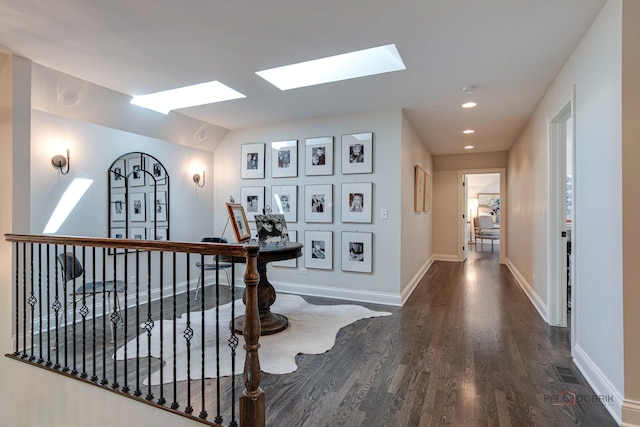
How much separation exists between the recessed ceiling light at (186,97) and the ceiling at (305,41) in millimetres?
301

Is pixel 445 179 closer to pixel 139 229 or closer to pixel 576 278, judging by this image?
pixel 576 278

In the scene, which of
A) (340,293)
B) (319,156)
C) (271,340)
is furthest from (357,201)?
(271,340)

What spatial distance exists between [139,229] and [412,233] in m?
3.77

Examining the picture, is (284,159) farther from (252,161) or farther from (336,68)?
(336,68)

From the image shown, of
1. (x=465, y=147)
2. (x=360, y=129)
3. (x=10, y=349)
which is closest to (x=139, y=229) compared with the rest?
(x=10, y=349)

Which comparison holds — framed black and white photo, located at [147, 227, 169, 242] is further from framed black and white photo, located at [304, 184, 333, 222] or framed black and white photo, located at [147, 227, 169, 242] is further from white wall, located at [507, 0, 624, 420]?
white wall, located at [507, 0, 624, 420]

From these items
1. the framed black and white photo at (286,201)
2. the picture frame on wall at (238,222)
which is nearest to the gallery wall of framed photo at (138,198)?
the framed black and white photo at (286,201)

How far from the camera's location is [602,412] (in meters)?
1.93

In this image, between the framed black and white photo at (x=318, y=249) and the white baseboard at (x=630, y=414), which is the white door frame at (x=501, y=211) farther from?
the white baseboard at (x=630, y=414)

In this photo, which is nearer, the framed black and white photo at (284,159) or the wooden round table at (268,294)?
the wooden round table at (268,294)

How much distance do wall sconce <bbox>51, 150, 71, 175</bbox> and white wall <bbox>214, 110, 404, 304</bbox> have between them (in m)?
2.18

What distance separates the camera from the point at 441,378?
90.9 inches

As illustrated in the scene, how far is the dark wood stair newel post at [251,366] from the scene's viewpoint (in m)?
1.68

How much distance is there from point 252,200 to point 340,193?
1.43m
